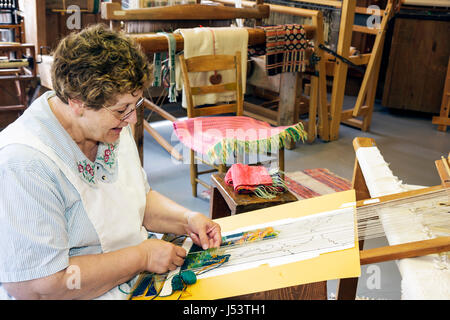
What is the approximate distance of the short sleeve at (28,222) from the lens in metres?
1.00

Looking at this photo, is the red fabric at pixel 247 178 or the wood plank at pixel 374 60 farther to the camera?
the wood plank at pixel 374 60

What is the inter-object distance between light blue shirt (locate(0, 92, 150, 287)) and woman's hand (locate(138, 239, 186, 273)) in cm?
15

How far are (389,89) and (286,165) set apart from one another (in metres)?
2.29

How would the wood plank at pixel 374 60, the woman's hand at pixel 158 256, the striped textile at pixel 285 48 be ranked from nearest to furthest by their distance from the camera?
the woman's hand at pixel 158 256, the striped textile at pixel 285 48, the wood plank at pixel 374 60

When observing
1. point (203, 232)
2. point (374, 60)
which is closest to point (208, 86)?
point (203, 232)

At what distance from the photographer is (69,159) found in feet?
3.81

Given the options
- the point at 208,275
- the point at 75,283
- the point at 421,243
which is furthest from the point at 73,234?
the point at 421,243

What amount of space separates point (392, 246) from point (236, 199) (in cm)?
92

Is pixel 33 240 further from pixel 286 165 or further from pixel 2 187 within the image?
pixel 286 165

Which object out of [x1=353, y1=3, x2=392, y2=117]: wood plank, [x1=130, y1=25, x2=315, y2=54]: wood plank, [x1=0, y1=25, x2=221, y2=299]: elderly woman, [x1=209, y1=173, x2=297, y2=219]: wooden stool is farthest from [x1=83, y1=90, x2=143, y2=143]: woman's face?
[x1=353, y1=3, x2=392, y2=117]: wood plank

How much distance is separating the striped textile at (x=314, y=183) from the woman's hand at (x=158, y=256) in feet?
7.10

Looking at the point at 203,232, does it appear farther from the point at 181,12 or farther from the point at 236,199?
the point at 181,12

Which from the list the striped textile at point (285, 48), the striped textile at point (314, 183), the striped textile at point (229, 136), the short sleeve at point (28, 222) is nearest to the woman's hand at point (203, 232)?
the short sleeve at point (28, 222)

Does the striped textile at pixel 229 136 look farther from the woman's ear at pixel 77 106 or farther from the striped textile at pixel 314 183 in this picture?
the woman's ear at pixel 77 106
